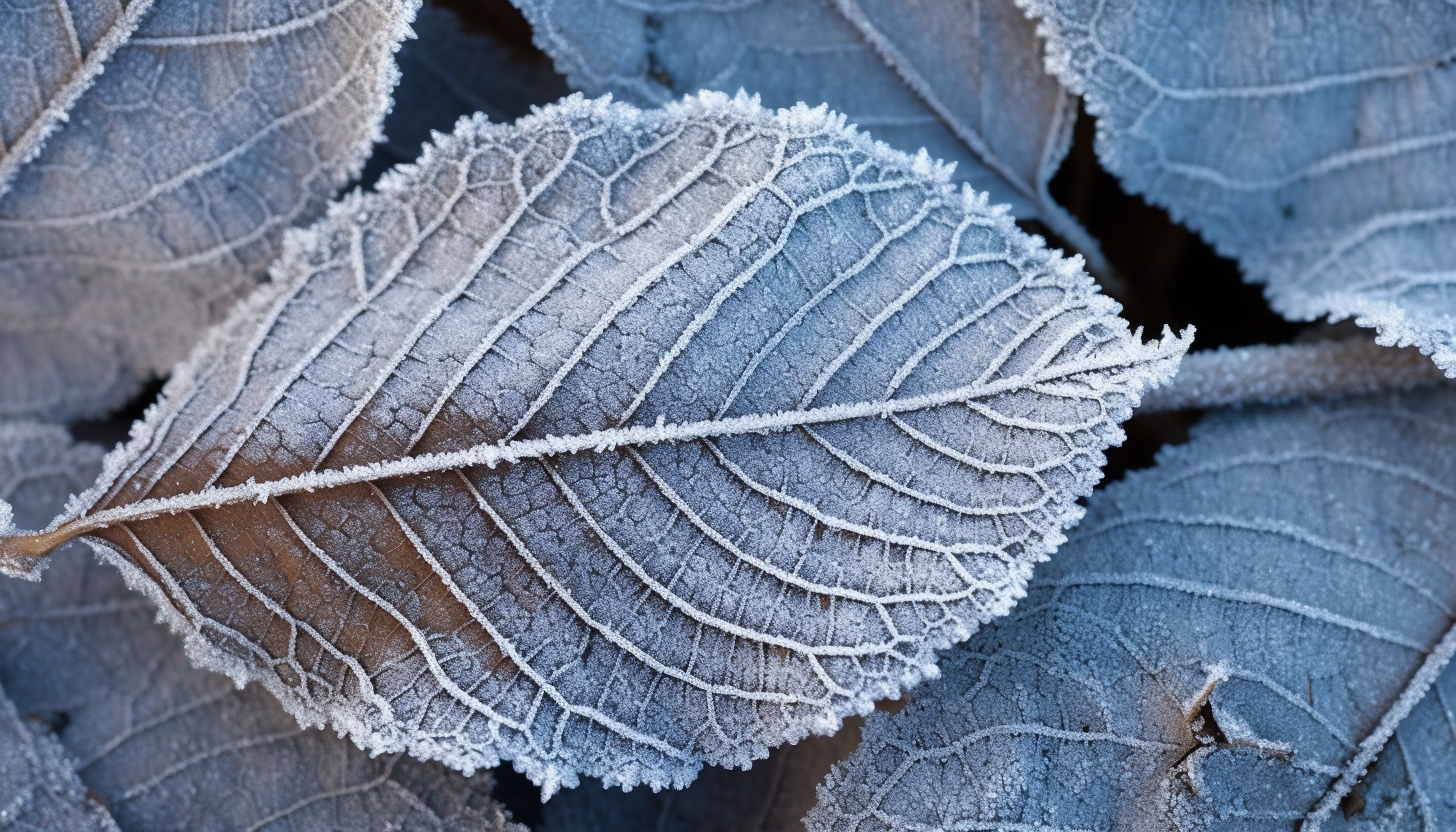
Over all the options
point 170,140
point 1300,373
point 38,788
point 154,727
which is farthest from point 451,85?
point 1300,373

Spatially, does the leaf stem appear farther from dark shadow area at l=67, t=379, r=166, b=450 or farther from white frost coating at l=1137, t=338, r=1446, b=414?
white frost coating at l=1137, t=338, r=1446, b=414

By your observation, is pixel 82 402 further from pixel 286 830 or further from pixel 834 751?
pixel 834 751

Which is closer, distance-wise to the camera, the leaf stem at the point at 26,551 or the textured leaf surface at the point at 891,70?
the leaf stem at the point at 26,551

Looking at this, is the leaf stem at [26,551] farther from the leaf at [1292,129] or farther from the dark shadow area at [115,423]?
the leaf at [1292,129]

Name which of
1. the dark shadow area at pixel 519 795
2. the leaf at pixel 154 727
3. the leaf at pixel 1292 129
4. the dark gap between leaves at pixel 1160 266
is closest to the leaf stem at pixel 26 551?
the leaf at pixel 154 727

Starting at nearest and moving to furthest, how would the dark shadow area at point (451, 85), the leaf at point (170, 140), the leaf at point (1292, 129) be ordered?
the leaf at point (170, 140)
the leaf at point (1292, 129)
the dark shadow area at point (451, 85)

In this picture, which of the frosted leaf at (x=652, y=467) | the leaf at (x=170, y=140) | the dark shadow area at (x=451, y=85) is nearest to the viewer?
the frosted leaf at (x=652, y=467)
